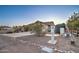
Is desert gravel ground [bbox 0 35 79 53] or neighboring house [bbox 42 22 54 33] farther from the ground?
neighboring house [bbox 42 22 54 33]

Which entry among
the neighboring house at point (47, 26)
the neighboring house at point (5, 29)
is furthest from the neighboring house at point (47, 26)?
the neighboring house at point (5, 29)

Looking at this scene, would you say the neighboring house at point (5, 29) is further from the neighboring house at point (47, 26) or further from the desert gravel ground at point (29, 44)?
the neighboring house at point (47, 26)

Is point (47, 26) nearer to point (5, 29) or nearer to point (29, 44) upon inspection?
point (29, 44)

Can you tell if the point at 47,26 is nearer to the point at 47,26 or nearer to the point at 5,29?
the point at 47,26

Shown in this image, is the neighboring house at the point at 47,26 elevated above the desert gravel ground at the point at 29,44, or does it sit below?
above

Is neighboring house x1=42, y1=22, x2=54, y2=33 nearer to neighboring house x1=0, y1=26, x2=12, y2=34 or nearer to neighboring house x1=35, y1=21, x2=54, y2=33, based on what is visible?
neighboring house x1=35, y1=21, x2=54, y2=33

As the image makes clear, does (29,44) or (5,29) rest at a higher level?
(5,29)

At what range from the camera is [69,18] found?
2189 millimetres

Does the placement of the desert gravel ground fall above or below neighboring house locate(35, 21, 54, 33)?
below

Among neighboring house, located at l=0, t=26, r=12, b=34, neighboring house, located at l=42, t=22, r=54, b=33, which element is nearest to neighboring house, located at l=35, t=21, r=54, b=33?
neighboring house, located at l=42, t=22, r=54, b=33

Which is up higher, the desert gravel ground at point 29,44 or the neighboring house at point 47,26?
the neighboring house at point 47,26

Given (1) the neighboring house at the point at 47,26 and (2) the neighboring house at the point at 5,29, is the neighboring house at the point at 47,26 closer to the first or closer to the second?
(1) the neighboring house at the point at 47,26

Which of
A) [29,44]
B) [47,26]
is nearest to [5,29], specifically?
[29,44]

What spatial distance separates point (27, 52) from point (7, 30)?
373mm
